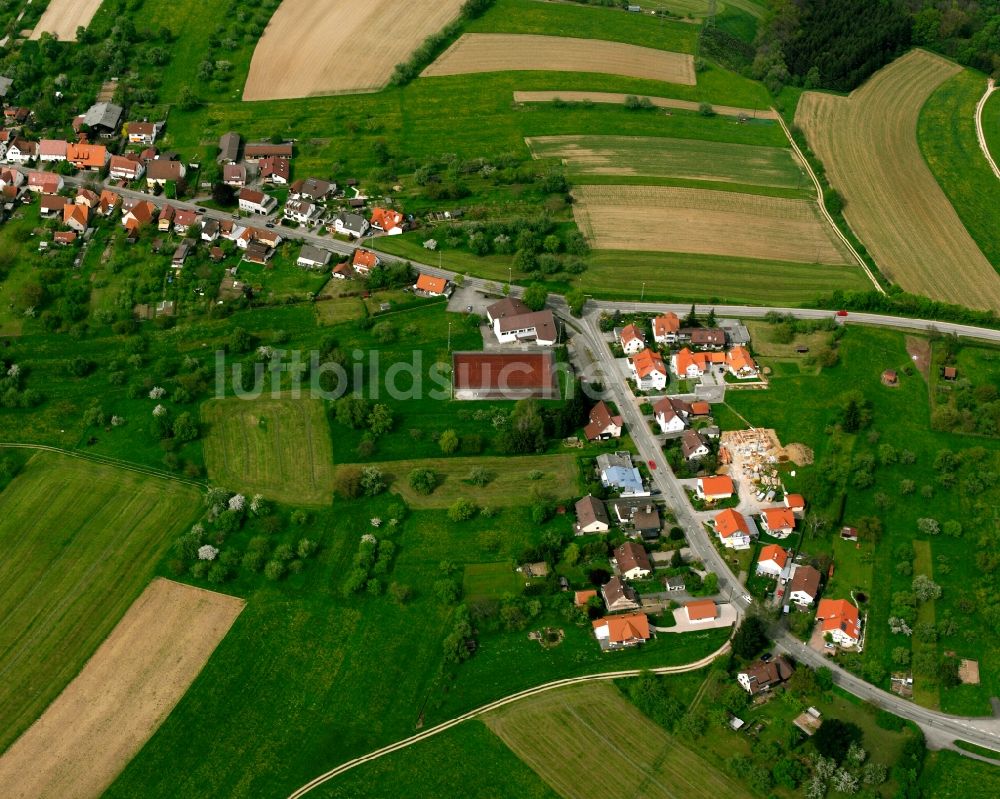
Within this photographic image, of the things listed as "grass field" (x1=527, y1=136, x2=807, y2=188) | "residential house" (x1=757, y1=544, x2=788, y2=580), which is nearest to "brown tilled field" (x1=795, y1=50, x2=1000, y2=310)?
"grass field" (x1=527, y1=136, x2=807, y2=188)

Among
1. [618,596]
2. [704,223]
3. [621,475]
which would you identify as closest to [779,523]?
[621,475]

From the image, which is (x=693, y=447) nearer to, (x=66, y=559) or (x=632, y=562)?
(x=632, y=562)

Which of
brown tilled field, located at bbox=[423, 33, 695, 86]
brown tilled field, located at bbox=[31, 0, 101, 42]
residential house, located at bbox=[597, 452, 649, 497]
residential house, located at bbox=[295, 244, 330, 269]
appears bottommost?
residential house, located at bbox=[597, 452, 649, 497]

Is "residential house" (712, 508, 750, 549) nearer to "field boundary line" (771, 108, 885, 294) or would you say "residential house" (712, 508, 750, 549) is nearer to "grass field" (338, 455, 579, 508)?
"grass field" (338, 455, 579, 508)

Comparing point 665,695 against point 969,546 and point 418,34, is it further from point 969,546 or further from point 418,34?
point 418,34

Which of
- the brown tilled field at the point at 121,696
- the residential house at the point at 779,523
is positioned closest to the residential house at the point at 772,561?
the residential house at the point at 779,523

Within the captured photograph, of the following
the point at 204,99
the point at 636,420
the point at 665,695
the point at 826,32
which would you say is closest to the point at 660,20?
the point at 826,32
